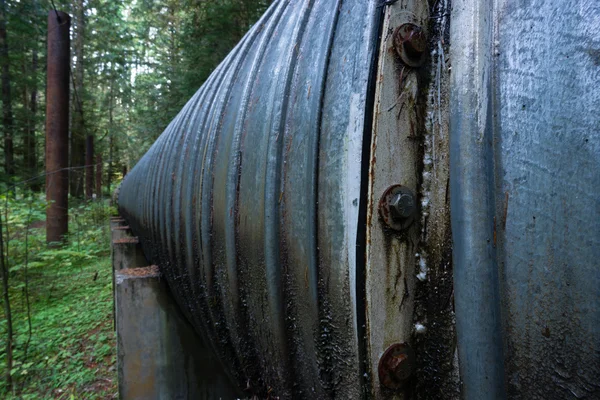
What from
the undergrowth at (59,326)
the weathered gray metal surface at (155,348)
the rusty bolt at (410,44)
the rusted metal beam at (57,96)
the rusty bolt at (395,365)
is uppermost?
the rusted metal beam at (57,96)

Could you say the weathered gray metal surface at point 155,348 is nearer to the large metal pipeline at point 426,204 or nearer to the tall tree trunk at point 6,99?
the large metal pipeline at point 426,204

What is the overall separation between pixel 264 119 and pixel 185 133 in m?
1.49

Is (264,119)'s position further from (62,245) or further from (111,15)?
(111,15)

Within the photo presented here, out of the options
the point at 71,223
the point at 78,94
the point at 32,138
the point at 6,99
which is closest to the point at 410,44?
the point at 71,223

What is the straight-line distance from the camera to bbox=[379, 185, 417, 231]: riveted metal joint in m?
0.82

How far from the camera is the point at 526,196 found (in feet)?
2.09

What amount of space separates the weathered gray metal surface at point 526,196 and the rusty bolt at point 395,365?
0.13m

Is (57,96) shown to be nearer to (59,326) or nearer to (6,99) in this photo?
(6,99)

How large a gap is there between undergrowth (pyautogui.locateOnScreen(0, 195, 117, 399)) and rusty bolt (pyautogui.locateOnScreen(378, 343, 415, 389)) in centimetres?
518

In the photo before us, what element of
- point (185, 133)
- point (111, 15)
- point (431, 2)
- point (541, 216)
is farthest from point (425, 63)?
point (111, 15)

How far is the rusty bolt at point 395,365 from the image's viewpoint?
0.83 m

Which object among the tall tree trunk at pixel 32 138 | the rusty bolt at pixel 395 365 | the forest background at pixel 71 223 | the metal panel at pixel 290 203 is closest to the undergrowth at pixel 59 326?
the forest background at pixel 71 223

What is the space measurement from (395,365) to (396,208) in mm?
336

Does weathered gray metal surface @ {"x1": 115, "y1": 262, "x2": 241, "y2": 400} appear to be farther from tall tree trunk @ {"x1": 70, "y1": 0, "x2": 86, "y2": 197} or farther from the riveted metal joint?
tall tree trunk @ {"x1": 70, "y1": 0, "x2": 86, "y2": 197}
